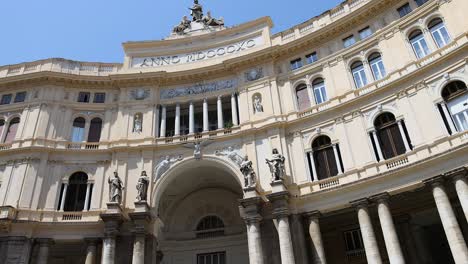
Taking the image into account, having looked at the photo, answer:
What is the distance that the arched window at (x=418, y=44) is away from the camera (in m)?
24.6

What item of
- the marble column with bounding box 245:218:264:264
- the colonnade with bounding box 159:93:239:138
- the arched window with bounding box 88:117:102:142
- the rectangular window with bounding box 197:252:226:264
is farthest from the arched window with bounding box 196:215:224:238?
the arched window with bounding box 88:117:102:142

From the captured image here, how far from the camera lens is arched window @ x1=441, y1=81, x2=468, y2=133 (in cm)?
2127

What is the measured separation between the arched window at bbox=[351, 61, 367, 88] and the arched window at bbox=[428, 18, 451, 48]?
4716 mm

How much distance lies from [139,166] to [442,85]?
2033 centimetres

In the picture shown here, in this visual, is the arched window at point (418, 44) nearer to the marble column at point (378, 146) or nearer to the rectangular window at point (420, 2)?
the rectangular window at point (420, 2)

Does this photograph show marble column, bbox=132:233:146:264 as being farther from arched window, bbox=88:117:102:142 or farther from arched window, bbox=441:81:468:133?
arched window, bbox=441:81:468:133

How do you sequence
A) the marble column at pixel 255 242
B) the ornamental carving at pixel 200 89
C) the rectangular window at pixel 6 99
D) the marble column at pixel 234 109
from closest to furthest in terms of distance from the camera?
the marble column at pixel 255 242
the marble column at pixel 234 109
the ornamental carving at pixel 200 89
the rectangular window at pixel 6 99

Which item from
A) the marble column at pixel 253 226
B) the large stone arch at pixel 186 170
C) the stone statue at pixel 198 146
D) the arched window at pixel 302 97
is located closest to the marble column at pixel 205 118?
the stone statue at pixel 198 146

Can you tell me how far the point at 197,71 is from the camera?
32.0 metres

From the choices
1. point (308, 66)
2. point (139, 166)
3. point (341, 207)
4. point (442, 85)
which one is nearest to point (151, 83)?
point (139, 166)

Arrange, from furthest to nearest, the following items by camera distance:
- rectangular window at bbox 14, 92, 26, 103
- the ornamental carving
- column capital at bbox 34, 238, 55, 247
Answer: rectangular window at bbox 14, 92, 26, 103 → the ornamental carving → column capital at bbox 34, 238, 55, 247

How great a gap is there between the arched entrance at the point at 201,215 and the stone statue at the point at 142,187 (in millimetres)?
1162

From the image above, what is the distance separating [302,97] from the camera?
29.1 metres

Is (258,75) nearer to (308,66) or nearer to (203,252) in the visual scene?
(308,66)
